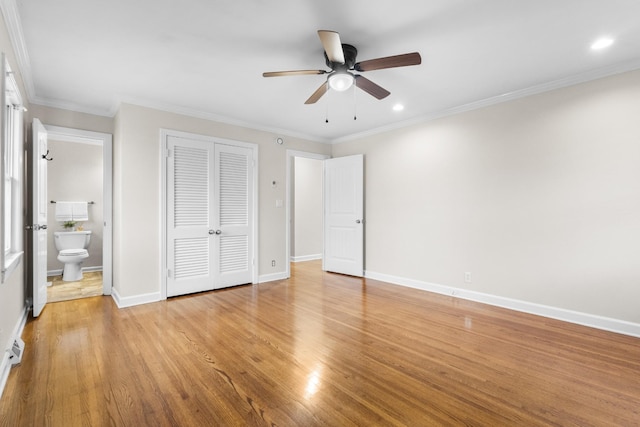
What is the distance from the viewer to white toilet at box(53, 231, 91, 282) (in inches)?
194

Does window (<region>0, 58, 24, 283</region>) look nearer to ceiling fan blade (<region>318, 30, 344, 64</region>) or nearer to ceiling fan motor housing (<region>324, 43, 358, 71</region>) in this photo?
ceiling fan blade (<region>318, 30, 344, 64</region>)

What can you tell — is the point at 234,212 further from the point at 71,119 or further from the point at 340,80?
the point at 340,80

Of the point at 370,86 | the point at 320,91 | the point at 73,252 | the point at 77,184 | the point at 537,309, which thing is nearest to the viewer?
the point at 370,86

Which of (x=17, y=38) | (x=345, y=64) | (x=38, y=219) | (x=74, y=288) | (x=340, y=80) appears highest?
(x=17, y=38)

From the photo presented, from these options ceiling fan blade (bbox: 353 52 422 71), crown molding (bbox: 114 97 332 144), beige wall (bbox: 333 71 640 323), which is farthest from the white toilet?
ceiling fan blade (bbox: 353 52 422 71)

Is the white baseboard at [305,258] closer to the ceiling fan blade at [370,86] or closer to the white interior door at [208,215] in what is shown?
the white interior door at [208,215]

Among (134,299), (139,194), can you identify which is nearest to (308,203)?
(139,194)

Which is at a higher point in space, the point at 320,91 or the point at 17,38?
the point at 17,38

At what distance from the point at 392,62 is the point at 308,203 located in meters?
5.23

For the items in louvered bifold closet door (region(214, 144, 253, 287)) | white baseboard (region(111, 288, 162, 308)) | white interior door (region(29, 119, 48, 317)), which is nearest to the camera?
white interior door (region(29, 119, 48, 317))

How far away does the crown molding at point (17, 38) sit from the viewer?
6.62 ft

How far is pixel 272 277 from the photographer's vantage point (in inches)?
198

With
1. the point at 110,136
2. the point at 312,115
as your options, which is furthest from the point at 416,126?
the point at 110,136

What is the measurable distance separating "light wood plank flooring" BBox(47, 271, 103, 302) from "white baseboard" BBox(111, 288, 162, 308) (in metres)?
0.65
